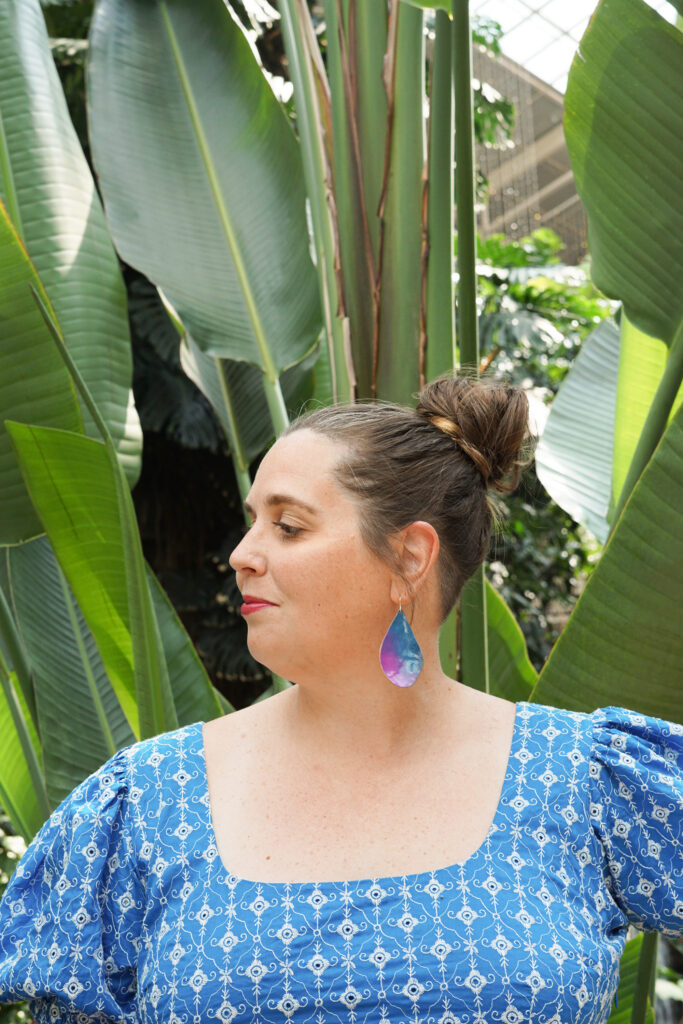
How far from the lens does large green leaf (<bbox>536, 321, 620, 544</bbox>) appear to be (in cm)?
156

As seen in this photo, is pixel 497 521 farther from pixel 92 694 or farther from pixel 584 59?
pixel 92 694

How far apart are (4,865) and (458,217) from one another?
6.22ft

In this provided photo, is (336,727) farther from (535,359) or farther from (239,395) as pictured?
(535,359)

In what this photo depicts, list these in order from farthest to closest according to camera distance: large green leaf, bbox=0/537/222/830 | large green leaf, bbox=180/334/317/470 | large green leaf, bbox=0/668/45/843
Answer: large green leaf, bbox=180/334/317/470 → large green leaf, bbox=0/537/222/830 → large green leaf, bbox=0/668/45/843

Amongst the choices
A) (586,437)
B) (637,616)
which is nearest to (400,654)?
(637,616)

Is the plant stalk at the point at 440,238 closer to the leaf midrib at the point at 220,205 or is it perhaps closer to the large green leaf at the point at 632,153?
the large green leaf at the point at 632,153

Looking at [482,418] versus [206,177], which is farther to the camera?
[206,177]

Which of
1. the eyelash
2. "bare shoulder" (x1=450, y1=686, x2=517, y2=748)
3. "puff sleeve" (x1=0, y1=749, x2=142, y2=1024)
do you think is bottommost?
"puff sleeve" (x1=0, y1=749, x2=142, y2=1024)

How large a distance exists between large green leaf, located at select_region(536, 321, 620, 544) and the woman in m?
0.70

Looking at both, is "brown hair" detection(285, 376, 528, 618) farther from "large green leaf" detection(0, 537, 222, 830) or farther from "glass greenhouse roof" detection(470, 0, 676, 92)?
"glass greenhouse roof" detection(470, 0, 676, 92)

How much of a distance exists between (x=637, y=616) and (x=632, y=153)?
499 mm

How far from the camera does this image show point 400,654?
81 cm

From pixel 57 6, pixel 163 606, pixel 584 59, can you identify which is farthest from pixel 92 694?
pixel 57 6

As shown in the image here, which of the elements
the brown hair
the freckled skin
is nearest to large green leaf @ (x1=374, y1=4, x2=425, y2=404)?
the brown hair
